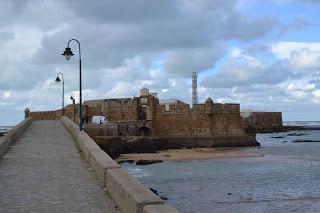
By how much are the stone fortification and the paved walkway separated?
8423 centimetres

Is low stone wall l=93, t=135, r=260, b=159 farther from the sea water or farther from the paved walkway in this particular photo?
the paved walkway

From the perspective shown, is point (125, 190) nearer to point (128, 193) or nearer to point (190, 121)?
point (128, 193)

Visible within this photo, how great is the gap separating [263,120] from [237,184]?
264 ft

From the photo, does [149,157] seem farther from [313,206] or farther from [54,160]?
[54,160]

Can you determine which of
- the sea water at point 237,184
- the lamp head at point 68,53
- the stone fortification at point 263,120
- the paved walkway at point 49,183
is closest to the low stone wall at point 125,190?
the paved walkway at point 49,183

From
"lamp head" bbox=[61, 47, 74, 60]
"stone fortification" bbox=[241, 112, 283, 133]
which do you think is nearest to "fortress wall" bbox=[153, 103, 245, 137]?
"lamp head" bbox=[61, 47, 74, 60]

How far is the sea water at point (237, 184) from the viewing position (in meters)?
16.9

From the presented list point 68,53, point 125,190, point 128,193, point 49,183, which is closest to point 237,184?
point 68,53

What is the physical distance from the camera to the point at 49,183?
32.1ft

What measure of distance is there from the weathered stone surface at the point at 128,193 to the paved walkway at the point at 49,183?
21cm

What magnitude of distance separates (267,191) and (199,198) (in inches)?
147

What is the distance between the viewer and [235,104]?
52.8 metres

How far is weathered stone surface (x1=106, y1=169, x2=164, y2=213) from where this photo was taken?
629cm

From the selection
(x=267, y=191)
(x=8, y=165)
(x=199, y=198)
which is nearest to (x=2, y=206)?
(x=8, y=165)
